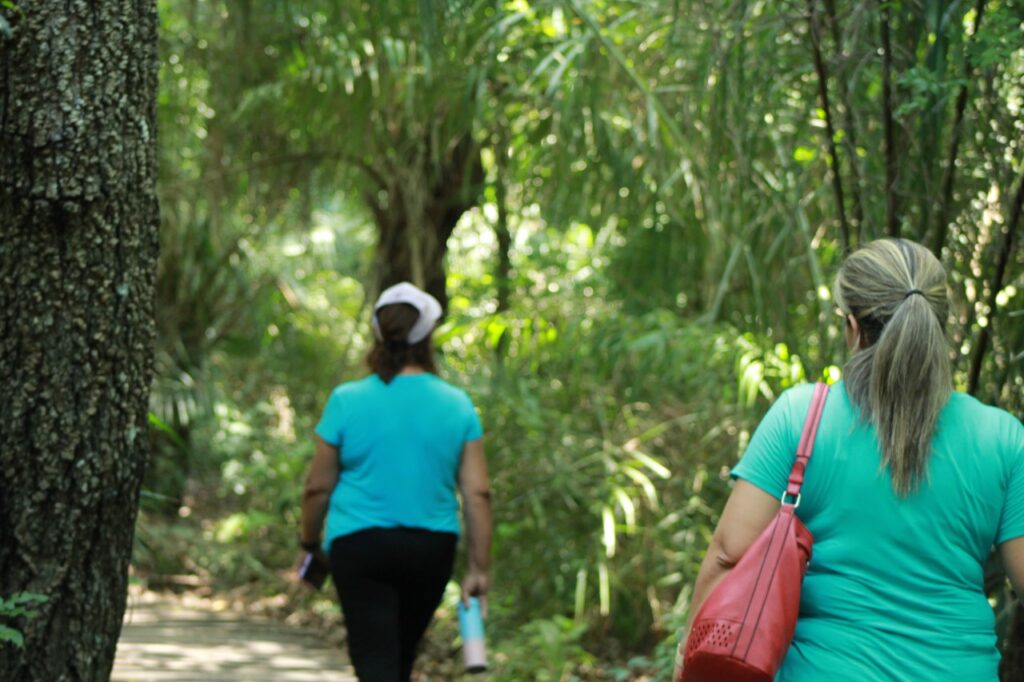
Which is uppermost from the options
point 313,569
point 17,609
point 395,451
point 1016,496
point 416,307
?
point 416,307

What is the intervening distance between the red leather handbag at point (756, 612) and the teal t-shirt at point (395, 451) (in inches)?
76.2

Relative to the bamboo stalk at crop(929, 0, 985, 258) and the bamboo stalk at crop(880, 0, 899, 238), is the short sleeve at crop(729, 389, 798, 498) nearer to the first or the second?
the bamboo stalk at crop(929, 0, 985, 258)

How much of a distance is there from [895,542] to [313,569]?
2.65 metres

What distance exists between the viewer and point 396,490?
412 cm

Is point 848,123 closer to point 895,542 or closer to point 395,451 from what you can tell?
point 395,451

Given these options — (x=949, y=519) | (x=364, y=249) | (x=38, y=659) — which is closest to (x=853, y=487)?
(x=949, y=519)

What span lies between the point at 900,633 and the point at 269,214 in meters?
8.32

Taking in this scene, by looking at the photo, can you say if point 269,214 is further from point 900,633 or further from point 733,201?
point 900,633

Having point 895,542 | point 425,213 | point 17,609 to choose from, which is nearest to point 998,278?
point 895,542

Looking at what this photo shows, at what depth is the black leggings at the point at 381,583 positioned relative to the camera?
4055 mm

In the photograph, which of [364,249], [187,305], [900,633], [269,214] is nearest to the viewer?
[900,633]

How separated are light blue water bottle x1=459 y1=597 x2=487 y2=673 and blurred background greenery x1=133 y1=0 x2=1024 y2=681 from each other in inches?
40.1

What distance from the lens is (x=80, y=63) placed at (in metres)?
3.11

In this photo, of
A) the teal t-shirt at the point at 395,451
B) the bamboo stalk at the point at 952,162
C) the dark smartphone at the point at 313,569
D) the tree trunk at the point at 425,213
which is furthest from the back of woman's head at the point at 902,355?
the tree trunk at the point at 425,213
